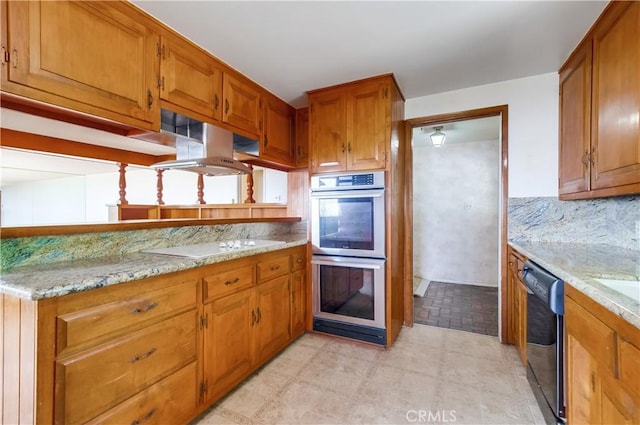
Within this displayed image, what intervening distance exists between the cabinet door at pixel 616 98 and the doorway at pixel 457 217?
175cm

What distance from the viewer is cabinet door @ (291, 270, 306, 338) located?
2.38 meters

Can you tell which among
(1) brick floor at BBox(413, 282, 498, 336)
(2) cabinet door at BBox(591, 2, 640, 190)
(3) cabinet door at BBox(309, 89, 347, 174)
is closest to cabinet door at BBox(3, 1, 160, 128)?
(3) cabinet door at BBox(309, 89, 347, 174)

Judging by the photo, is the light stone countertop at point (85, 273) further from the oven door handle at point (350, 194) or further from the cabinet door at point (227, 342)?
the oven door handle at point (350, 194)

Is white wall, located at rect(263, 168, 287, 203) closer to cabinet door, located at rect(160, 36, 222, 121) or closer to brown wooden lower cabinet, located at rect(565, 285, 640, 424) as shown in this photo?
cabinet door, located at rect(160, 36, 222, 121)

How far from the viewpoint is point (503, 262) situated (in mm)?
2451

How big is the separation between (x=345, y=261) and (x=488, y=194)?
116 inches

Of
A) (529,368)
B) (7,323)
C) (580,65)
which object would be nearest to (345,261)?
(529,368)

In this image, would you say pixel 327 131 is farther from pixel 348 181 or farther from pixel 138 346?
pixel 138 346

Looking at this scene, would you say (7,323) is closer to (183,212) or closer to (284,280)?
(284,280)

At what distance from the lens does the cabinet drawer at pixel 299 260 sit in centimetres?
239

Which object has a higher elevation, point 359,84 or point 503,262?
point 359,84

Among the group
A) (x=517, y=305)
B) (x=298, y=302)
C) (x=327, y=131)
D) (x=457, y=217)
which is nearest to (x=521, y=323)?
(x=517, y=305)

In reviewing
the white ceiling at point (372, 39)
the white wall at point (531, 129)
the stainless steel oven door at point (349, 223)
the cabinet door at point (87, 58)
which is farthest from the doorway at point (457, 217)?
the cabinet door at point (87, 58)

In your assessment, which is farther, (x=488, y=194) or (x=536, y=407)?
(x=488, y=194)
